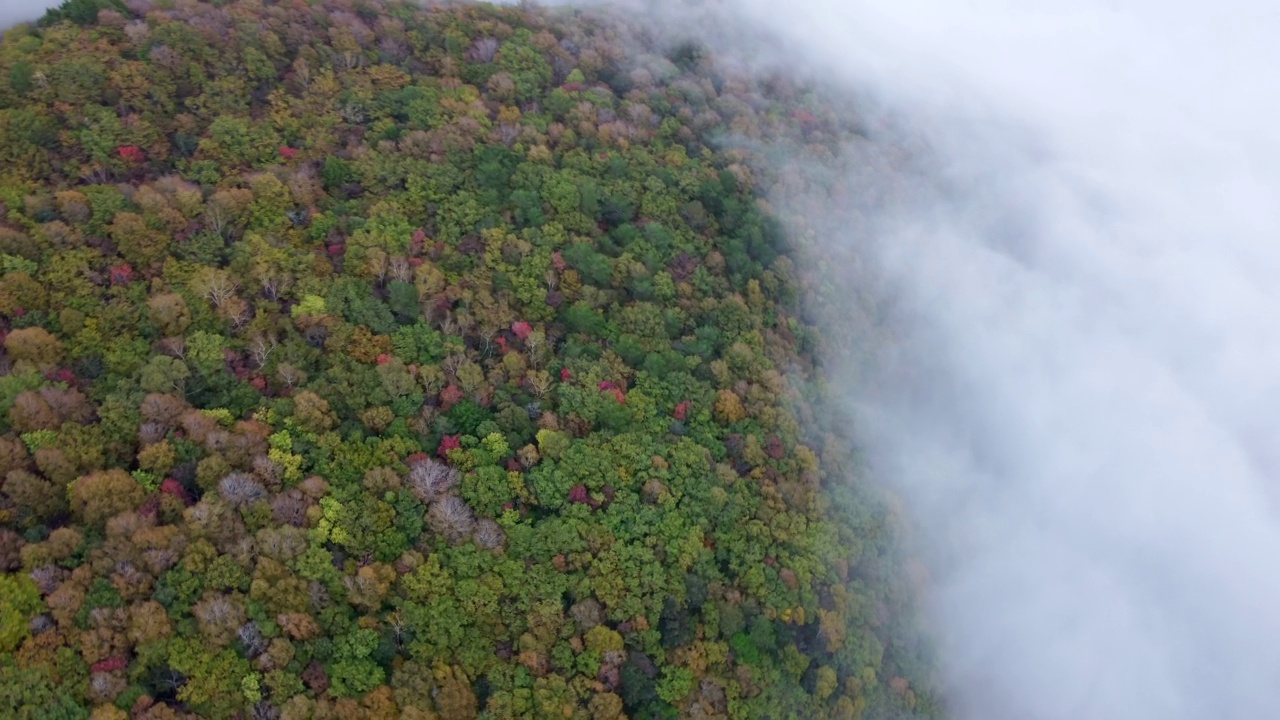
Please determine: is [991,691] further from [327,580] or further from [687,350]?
[327,580]

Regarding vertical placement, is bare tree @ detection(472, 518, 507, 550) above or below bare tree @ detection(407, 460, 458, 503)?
below

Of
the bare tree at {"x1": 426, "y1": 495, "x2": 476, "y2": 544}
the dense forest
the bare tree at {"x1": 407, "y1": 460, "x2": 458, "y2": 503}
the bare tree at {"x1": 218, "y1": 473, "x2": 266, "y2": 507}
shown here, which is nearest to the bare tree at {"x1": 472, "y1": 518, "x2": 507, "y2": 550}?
the dense forest

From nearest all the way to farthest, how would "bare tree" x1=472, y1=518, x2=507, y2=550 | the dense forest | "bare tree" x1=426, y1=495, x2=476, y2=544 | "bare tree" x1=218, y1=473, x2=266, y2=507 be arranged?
the dense forest
"bare tree" x1=218, y1=473, x2=266, y2=507
"bare tree" x1=426, y1=495, x2=476, y2=544
"bare tree" x1=472, y1=518, x2=507, y2=550

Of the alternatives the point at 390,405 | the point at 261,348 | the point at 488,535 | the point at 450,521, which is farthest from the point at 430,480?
the point at 261,348

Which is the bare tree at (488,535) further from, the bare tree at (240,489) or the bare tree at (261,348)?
the bare tree at (261,348)

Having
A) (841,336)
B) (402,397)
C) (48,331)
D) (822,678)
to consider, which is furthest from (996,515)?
(48,331)

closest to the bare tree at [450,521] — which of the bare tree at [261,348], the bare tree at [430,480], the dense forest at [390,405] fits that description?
the dense forest at [390,405]

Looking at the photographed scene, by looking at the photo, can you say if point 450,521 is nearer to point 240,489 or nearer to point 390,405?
point 390,405

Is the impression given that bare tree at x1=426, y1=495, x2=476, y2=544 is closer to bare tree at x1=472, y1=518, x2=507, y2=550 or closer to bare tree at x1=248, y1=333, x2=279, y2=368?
bare tree at x1=472, y1=518, x2=507, y2=550
